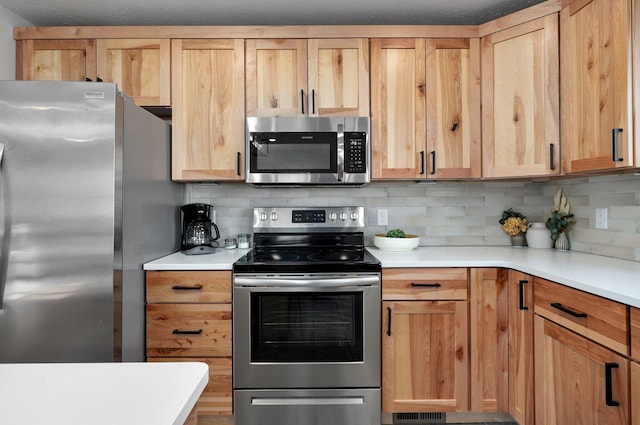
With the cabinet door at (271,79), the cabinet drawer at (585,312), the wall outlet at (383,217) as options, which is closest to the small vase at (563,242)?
the cabinet drawer at (585,312)

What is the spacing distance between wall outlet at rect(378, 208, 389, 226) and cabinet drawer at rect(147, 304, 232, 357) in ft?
3.94

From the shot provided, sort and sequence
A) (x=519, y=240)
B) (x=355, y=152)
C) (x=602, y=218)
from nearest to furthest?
1. (x=602, y=218)
2. (x=355, y=152)
3. (x=519, y=240)

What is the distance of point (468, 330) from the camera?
1859 millimetres

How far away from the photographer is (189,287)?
185 centimetres

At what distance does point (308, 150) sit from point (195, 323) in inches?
45.4

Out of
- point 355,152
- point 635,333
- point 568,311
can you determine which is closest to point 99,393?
point 635,333

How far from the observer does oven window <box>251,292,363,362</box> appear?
183cm

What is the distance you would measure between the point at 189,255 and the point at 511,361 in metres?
1.85

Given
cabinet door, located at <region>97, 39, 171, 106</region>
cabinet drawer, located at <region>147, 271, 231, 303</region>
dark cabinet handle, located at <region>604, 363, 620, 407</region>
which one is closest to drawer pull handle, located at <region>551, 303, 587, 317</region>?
dark cabinet handle, located at <region>604, 363, 620, 407</region>

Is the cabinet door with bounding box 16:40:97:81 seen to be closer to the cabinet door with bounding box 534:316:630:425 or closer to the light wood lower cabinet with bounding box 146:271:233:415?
the light wood lower cabinet with bounding box 146:271:233:415

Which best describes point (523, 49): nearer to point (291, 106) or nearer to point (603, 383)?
point (291, 106)

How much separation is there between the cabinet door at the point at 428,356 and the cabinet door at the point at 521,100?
0.88m

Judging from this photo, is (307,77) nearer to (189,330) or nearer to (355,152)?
(355,152)

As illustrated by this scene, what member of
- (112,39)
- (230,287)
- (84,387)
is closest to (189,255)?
(230,287)
